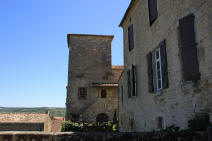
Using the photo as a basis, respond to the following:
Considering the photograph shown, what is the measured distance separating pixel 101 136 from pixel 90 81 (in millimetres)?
18711

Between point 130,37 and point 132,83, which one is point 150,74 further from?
point 130,37

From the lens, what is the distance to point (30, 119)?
76.8ft

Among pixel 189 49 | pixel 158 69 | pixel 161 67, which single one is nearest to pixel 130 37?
pixel 158 69

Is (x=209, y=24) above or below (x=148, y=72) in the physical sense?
above

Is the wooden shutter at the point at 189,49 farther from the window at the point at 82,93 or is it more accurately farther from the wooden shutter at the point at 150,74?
the window at the point at 82,93

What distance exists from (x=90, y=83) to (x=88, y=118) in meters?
4.35

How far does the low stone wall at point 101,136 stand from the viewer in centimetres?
427

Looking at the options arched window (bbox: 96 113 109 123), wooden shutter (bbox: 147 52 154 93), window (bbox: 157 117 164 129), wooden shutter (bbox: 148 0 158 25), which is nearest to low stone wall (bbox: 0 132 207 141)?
window (bbox: 157 117 164 129)

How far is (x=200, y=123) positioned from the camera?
4.75m

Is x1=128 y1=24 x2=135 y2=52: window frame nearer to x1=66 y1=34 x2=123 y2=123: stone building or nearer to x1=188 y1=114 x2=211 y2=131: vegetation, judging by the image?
x1=188 y1=114 x2=211 y2=131: vegetation

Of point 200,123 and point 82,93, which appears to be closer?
point 200,123

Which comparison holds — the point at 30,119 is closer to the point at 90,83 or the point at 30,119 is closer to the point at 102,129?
the point at 90,83

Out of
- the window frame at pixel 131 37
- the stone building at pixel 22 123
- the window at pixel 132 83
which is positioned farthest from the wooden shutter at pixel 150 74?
the stone building at pixel 22 123

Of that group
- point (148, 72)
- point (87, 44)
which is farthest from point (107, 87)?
point (148, 72)
